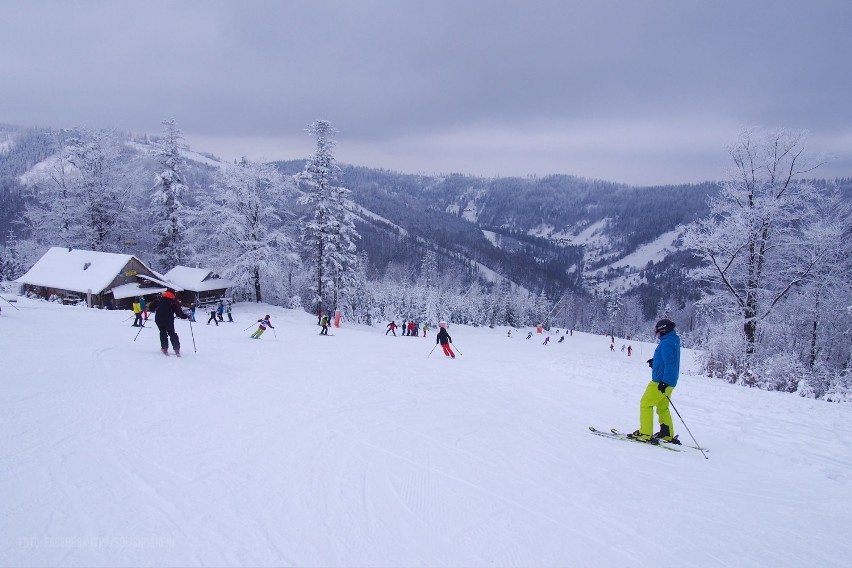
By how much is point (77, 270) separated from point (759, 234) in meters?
42.6

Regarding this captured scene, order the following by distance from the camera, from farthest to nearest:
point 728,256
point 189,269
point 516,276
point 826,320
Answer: point 516,276 < point 189,269 < point 826,320 < point 728,256

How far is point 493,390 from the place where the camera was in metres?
10.3

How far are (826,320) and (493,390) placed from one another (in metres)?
25.8

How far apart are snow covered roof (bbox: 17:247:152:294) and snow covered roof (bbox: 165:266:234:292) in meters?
4.43

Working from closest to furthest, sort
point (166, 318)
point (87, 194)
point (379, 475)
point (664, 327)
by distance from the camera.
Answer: point (379, 475), point (664, 327), point (166, 318), point (87, 194)

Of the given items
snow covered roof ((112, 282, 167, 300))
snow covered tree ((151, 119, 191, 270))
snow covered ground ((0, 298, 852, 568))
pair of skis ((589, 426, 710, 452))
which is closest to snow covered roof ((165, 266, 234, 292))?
snow covered roof ((112, 282, 167, 300))

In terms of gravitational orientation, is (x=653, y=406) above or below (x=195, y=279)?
below

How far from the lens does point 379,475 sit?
4953mm

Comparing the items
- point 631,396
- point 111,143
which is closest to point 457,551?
point 631,396

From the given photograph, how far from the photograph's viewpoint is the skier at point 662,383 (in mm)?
6656

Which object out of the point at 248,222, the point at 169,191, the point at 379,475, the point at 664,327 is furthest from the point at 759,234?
the point at 169,191

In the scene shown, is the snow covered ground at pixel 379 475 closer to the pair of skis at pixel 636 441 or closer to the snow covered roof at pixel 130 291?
the pair of skis at pixel 636 441

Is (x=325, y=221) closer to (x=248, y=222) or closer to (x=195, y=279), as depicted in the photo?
(x=248, y=222)

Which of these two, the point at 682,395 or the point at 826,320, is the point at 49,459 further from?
the point at 826,320
